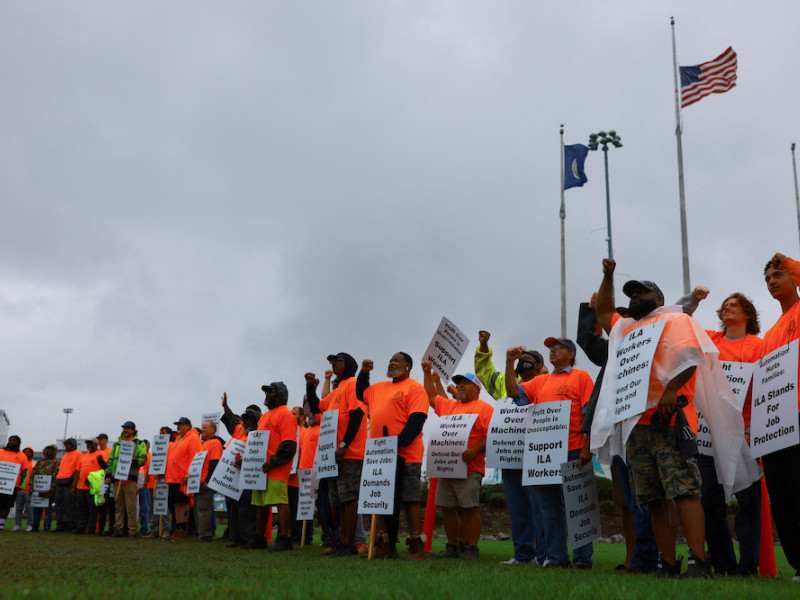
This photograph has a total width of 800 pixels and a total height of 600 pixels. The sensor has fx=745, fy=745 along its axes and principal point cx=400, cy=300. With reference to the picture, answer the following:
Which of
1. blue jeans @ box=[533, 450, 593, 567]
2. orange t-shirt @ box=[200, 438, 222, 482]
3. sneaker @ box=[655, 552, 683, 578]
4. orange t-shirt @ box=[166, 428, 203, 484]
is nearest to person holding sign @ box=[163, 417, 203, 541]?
orange t-shirt @ box=[166, 428, 203, 484]

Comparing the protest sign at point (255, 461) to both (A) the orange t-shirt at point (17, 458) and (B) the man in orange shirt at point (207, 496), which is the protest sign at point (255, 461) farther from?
(A) the orange t-shirt at point (17, 458)

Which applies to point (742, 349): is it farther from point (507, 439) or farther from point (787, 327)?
point (507, 439)

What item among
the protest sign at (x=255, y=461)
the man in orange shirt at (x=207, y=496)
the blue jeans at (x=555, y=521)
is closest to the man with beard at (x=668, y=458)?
the blue jeans at (x=555, y=521)

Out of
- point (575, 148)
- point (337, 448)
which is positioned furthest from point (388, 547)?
point (575, 148)

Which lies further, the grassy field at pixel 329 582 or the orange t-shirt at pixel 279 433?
the orange t-shirt at pixel 279 433

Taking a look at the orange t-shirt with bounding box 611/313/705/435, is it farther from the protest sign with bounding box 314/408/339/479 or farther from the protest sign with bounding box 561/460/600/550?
the protest sign with bounding box 314/408/339/479

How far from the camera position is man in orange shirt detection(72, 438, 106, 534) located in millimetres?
17750

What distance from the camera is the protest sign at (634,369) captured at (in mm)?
6023

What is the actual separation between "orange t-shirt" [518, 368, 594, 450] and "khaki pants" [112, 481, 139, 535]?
11.3m

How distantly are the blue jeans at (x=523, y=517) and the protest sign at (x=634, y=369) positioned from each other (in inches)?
98.6

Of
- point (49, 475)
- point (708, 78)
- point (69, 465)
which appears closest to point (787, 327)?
point (69, 465)

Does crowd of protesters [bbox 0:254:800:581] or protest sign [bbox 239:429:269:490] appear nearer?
crowd of protesters [bbox 0:254:800:581]

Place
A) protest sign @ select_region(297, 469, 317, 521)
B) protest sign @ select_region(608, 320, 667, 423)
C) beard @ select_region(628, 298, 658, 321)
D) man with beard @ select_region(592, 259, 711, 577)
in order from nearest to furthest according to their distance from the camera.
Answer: man with beard @ select_region(592, 259, 711, 577) < protest sign @ select_region(608, 320, 667, 423) < beard @ select_region(628, 298, 658, 321) < protest sign @ select_region(297, 469, 317, 521)

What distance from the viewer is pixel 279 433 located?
10.8 m
